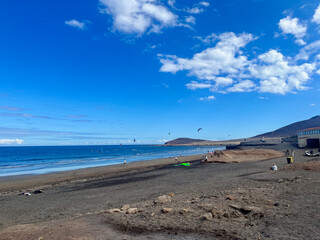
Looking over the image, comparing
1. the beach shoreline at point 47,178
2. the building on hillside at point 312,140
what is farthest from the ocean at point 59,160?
the building on hillside at point 312,140

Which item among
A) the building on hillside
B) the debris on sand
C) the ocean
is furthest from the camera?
the building on hillside

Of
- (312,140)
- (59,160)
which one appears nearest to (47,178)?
(59,160)

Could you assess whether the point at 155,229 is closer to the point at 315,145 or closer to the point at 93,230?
the point at 93,230

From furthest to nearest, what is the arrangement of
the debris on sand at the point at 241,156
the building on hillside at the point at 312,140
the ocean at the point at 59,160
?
the building on hillside at the point at 312,140 → the ocean at the point at 59,160 → the debris on sand at the point at 241,156

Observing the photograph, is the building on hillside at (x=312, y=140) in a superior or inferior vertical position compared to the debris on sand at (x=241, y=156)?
superior

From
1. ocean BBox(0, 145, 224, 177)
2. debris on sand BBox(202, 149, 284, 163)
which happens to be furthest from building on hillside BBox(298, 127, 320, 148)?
ocean BBox(0, 145, 224, 177)

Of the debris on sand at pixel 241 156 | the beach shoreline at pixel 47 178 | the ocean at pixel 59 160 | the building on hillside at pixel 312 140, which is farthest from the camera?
the building on hillside at pixel 312 140

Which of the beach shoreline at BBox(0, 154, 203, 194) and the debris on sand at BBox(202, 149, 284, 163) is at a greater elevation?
the debris on sand at BBox(202, 149, 284, 163)

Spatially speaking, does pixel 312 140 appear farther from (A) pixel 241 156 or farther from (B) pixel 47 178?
(B) pixel 47 178

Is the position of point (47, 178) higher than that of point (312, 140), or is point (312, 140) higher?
point (312, 140)

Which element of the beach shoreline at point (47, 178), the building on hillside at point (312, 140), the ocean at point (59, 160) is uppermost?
the building on hillside at point (312, 140)

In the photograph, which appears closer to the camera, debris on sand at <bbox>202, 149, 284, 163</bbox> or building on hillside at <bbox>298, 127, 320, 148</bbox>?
debris on sand at <bbox>202, 149, 284, 163</bbox>

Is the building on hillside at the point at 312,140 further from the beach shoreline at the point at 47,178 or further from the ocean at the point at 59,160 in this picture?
the beach shoreline at the point at 47,178

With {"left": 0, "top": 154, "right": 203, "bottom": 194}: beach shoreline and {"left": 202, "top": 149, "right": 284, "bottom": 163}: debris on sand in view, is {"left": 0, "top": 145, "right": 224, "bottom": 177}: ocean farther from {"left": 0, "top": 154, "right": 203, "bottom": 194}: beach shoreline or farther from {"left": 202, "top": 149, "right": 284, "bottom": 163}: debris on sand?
{"left": 202, "top": 149, "right": 284, "bottom": 163}: debris on sand
